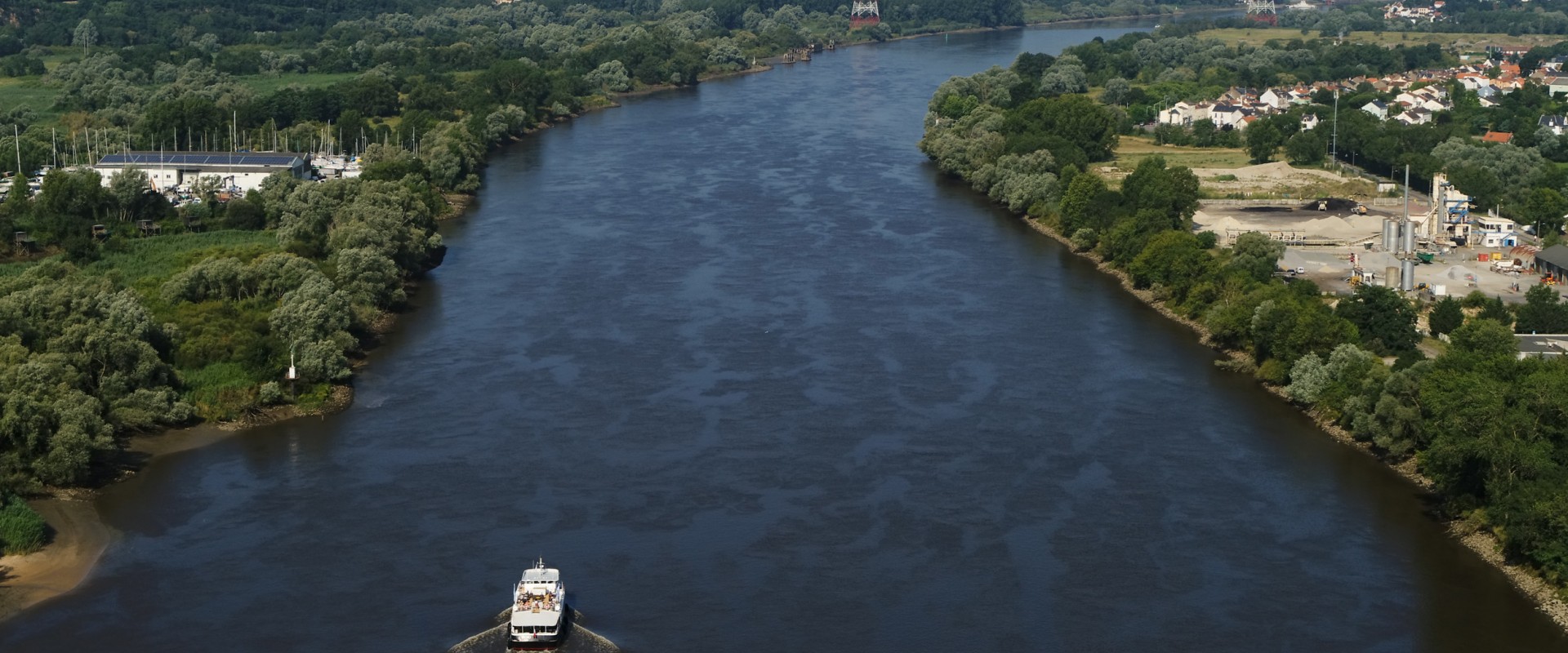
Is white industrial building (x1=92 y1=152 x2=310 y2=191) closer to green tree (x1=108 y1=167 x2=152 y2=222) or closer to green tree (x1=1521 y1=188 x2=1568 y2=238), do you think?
green tree (x1=108 y1=167 x2=152 y2=222)

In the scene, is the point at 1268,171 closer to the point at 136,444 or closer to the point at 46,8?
the point at 136,444

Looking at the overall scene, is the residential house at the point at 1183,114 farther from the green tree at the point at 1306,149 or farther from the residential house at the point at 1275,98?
the green tree at the point at 1306,149

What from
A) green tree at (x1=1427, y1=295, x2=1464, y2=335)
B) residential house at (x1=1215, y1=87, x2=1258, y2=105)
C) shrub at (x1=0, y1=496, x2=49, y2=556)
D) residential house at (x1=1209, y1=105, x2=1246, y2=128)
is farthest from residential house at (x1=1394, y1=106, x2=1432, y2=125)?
shrub at (x1=0, y1=496, x2=49, y2=556)

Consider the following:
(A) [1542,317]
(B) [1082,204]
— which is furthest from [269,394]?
(A) [1542,317]

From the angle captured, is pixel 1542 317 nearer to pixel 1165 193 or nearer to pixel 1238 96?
pixel 1165 193

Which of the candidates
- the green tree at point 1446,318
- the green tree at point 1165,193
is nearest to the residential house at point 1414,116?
the green tree at point 1165,193

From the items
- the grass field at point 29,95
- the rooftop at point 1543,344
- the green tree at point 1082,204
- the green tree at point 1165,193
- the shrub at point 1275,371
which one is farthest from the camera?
the grass field at point 29,95

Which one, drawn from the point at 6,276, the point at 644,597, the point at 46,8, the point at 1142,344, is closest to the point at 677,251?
the point at 1142,344

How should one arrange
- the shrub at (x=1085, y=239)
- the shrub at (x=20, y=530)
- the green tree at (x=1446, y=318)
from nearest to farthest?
the shrub at (x=20, y=530) → the green tree at (x=1446, y=318) → the shrub at (x=1085, y=239)
